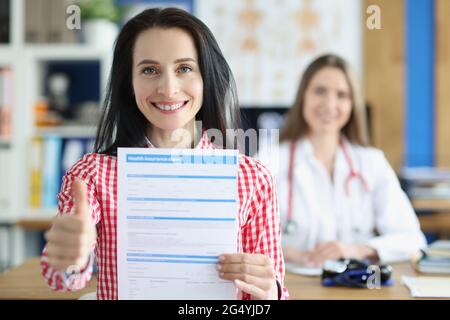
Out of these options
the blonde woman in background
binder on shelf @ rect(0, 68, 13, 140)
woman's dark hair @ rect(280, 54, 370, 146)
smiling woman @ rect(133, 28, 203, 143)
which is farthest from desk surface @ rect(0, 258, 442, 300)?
binder on shelf @ rect(0, 68, 13, 140)

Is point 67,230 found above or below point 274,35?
below

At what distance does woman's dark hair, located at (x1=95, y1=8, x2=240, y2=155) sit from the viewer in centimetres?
68

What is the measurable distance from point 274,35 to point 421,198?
99 cm

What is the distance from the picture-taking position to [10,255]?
2098mm

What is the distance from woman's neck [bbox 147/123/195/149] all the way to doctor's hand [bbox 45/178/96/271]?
0.41 feet

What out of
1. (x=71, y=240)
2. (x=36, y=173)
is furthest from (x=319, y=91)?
(x=36, y=173)

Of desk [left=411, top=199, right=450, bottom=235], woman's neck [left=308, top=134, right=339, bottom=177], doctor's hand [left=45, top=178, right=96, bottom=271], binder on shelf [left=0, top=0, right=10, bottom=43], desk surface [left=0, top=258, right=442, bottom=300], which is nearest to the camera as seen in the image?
doctor's hand [left=45, top=178, right=96, bottom=271]

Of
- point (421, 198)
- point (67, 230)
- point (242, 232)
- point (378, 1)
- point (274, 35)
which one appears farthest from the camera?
point (274, 35)

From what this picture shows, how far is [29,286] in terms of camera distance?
36.6 inches

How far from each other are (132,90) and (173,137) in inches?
3.1

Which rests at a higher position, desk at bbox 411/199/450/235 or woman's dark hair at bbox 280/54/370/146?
woman's dark hair at bbox 280/54/370/146

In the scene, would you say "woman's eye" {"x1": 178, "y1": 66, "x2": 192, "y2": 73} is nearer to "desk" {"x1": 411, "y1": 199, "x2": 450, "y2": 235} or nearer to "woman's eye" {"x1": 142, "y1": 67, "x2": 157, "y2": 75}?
"woman's eye" {"x1": 142, "y1": 67, "x2": 157, "y2": 75}
